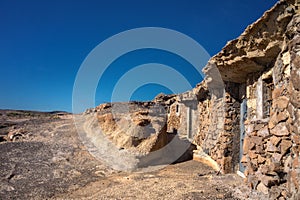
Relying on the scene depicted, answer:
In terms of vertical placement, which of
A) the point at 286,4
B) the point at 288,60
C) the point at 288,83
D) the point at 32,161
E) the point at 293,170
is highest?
the point at 286,4

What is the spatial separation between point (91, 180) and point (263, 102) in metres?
4.41

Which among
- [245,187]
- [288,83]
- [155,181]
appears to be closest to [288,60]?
[288,83]

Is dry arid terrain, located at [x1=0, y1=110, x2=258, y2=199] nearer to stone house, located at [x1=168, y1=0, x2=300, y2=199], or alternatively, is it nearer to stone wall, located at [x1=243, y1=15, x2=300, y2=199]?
stone wall, located at [x1=243, y1=15, x2=300, y2=199]

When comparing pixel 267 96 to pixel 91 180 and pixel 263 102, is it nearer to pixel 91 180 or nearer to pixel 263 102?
pixel 263 102

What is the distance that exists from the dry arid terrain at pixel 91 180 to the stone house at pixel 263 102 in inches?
24.3

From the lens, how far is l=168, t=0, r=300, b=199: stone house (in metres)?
3.03

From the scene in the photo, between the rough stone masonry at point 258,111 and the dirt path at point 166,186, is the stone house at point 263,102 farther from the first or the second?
the dirt path at point 166,186

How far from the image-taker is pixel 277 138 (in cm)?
341

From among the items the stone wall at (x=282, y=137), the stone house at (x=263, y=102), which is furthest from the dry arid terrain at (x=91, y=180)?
the stone house at (x=263, y=102)

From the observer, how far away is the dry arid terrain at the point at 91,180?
458 centimetres

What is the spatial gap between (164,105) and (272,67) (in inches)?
511

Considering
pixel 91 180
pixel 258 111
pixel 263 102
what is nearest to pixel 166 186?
pixel 91 180

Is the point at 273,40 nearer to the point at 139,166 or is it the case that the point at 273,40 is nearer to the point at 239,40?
the point at 239,40

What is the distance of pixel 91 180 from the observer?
608cm
